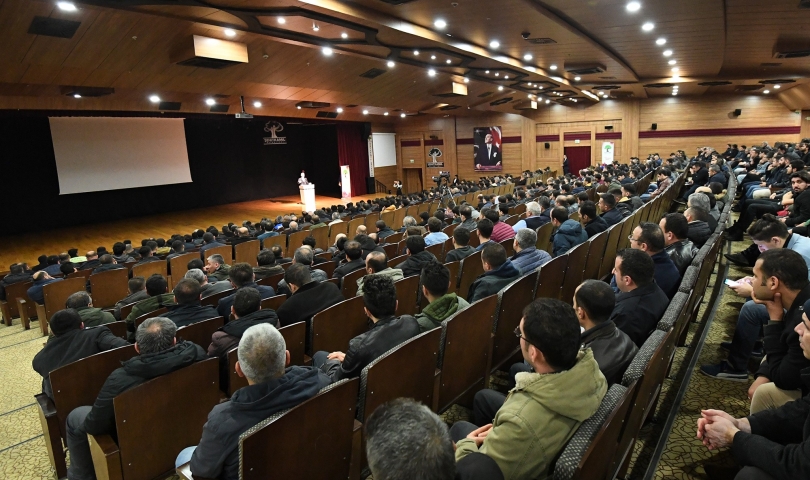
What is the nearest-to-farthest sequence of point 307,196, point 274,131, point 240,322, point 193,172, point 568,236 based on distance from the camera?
point 240,322 → point 568,236 → point 307,196 → point 193,172 → point 274,131

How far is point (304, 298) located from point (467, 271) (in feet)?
5.55

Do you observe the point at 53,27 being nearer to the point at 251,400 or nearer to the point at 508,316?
the point at 251,400

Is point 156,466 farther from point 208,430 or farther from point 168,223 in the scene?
point 168,223

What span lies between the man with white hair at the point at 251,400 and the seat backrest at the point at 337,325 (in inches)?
44.9

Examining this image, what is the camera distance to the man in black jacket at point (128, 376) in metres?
2.38

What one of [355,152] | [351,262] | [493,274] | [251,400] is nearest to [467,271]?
[493,274]

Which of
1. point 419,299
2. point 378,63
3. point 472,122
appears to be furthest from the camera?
point 472,122

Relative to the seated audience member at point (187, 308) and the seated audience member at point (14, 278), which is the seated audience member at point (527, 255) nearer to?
the seated audience member at point (187, 308)

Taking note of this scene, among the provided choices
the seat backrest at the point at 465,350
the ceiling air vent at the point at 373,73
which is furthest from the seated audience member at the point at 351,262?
the ceiling air vent at the point at 373,73

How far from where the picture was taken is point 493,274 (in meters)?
3.58

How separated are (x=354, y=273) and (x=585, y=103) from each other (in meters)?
19.6

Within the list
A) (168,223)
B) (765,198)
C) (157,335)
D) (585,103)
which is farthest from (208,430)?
(585,103)

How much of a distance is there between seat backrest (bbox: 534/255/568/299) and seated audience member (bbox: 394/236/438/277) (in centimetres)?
103

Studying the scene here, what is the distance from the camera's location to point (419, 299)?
174 inches
